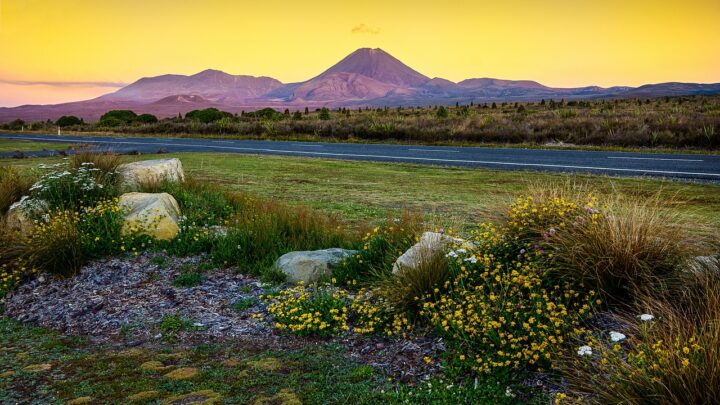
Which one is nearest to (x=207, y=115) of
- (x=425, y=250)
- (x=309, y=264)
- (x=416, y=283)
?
(x=309, y=264)

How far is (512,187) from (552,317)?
26.2 ft

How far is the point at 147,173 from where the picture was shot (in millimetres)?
10891

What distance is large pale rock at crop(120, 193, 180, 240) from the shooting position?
8.33 metres

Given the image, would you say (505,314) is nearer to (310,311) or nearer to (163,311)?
(310,311)

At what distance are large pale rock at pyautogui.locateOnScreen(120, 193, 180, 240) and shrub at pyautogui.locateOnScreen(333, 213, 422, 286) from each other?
3186mm

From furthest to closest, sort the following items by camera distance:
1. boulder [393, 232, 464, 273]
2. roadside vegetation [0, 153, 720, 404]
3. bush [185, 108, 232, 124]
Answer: bush [185, 108, 232, 124] < boulder [393, 232, 464, 273] < roadside vegetation [0, 153, 720, 404]

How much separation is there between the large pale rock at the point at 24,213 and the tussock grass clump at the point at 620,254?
25.1 feet

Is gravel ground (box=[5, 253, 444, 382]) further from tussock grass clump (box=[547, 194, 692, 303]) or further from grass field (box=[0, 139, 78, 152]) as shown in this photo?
grass field (box=[0, 139, 78, 152])

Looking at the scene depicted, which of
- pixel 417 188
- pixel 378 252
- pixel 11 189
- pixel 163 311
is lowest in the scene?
pixel 163 311

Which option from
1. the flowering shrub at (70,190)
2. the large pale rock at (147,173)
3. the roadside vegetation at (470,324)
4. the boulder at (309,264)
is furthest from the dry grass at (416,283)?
the large pale rock at (147,173)

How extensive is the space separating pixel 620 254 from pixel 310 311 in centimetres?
295

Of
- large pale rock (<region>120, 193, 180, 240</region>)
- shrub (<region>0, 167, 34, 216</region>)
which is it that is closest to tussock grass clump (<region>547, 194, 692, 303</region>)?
large pale rock (<region>120, 193, 180, 240</region>)

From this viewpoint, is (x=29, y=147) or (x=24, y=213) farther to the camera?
(x=29, y=147)

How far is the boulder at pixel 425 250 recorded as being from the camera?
563 centimetres
